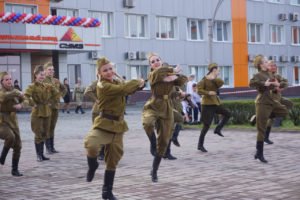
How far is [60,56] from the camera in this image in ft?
121

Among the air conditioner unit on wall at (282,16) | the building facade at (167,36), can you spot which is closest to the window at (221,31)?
the building facade at (167,36)

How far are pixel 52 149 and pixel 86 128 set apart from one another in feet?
26.0

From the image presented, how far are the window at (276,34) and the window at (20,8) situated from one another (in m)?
22.7

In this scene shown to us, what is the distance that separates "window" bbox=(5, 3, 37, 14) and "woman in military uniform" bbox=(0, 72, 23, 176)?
2634cm

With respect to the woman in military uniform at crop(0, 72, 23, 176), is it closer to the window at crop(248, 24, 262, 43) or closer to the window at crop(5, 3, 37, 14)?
the window at crop(5, 3, 37, 14)

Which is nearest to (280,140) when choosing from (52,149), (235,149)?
(235,149)

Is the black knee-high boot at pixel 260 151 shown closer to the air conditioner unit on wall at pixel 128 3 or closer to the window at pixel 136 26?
the air conditioner unit on wall at pixel 128 3

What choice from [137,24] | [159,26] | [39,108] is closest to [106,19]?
[137,24]

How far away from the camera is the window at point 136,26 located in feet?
133

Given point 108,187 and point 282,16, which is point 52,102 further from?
point 282,16

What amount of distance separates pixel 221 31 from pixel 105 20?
444 inches

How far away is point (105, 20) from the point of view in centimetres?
3956

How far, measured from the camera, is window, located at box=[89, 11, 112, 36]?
3916 cm

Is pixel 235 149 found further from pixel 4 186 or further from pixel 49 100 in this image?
pixel 4 186
